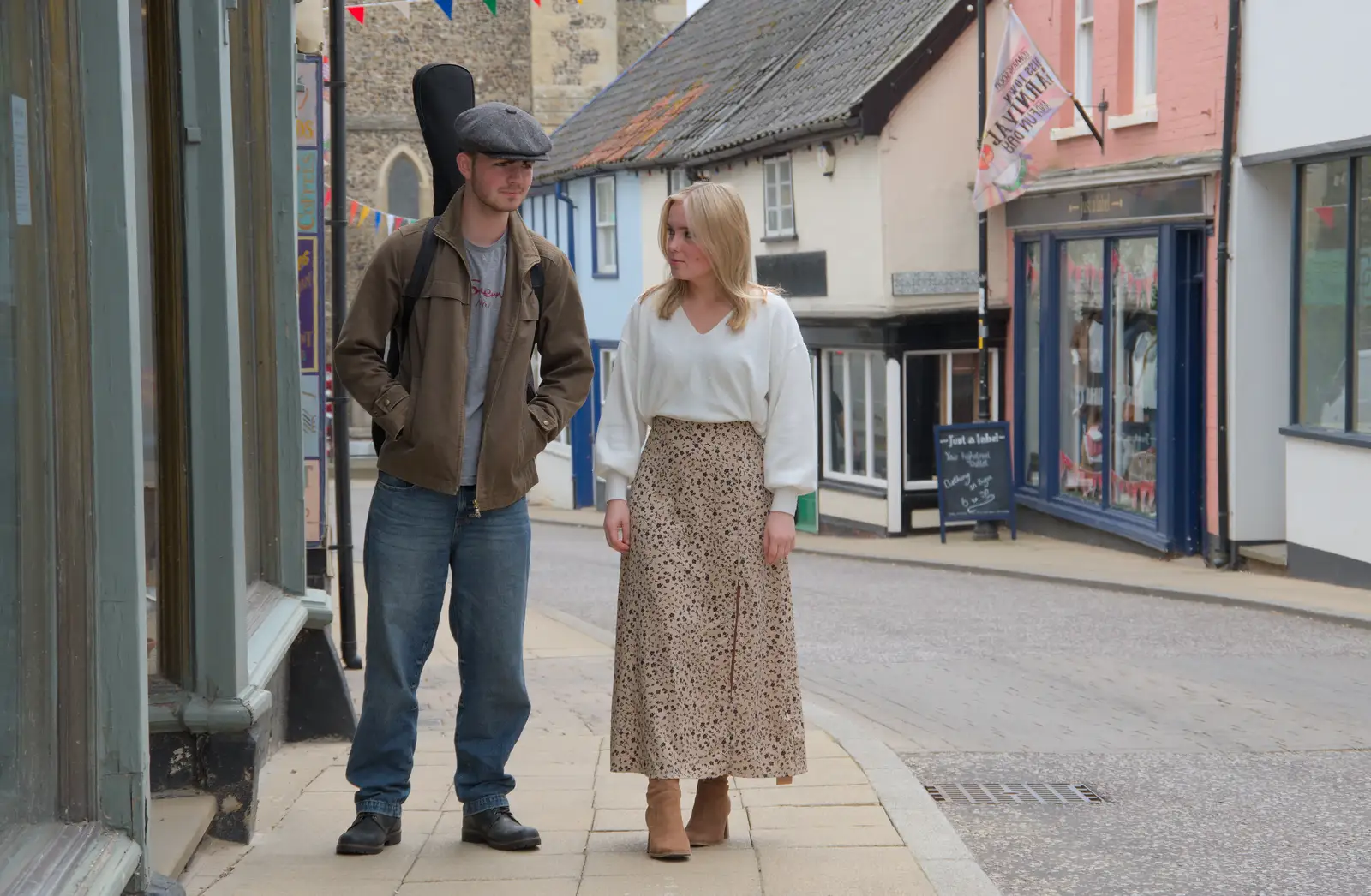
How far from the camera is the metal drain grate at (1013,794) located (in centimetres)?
621

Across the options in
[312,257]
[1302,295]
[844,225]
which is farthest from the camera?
[844,225]

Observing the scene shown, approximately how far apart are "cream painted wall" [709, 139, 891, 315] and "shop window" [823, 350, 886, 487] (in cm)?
71

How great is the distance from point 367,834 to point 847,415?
1750cm

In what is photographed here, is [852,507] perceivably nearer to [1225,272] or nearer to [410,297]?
[1225,272]

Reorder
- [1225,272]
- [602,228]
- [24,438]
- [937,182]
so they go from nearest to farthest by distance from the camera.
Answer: [24,438], [1225,272], [937,182], [602,228]

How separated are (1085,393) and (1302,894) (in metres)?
13.7

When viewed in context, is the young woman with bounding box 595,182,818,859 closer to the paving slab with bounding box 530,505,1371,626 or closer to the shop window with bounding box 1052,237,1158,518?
the paving slab with bounding box 530,505,1371,626

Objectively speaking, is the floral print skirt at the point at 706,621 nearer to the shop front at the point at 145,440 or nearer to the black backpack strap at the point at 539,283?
the black backpack strap at the point at 539,283

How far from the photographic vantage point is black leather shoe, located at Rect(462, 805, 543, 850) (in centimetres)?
480

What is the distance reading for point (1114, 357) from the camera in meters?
Result: 17.5

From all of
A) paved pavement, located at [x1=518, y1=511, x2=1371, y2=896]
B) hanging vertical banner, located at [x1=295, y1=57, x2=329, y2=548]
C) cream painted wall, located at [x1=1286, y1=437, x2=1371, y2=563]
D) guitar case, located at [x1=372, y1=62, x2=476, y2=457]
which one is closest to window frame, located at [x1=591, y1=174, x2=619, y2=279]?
paved pavement, located at [x1=518, y1=511, x2=1371, y2=896]

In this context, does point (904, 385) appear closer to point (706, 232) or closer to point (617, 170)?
point (617, 170)

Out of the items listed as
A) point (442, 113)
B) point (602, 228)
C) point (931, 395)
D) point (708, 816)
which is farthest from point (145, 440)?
point (602, 228)

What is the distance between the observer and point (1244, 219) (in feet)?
48.1
